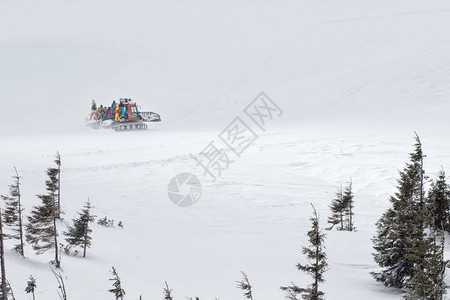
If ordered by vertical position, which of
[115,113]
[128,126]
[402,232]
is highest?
[115,113]

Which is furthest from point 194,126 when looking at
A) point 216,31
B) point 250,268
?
point 216,31

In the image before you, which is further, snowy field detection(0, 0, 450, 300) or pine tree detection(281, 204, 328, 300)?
snowy field detection(0, 0, 450, 300)

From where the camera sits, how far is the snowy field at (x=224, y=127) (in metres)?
16.5

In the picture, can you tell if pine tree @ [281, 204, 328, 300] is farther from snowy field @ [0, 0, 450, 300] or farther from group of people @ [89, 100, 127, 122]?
group of people @ [89, 100, 127, 122]

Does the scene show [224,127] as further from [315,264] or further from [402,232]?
[315,264]

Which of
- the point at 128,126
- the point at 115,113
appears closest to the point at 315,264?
the point at 128,126

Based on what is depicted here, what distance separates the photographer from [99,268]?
50.2ft

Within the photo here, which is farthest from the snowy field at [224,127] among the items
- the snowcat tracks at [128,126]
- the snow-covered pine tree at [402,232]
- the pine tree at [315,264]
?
the pine tree at [315,264]

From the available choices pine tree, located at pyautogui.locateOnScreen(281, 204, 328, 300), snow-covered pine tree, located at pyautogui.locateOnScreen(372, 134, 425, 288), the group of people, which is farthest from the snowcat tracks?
pine tree, located at pyautogui.locateOnScreen(281, 204, 328, 300)

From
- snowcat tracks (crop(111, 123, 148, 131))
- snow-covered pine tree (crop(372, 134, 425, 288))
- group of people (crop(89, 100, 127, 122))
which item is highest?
group of people (crop(89, 100, 127, 122))

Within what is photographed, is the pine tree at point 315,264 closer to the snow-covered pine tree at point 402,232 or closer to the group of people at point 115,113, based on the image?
the snow-covered pine tree at point 402,232

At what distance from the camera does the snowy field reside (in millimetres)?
16484

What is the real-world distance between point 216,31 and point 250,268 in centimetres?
11577

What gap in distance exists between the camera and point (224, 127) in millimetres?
58062
